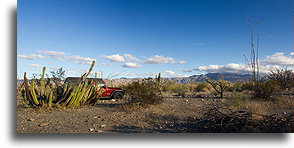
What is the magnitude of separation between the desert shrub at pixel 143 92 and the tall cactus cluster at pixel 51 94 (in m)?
1.60

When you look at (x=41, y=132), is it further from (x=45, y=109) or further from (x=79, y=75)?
(x=79, y=75)

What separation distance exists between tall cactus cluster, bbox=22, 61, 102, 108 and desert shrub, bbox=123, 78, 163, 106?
160 cm

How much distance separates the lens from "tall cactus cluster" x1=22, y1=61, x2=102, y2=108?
20.0 feet

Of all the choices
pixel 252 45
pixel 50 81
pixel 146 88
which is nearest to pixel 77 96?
pixel 50 81

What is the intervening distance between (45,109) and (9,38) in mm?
2768

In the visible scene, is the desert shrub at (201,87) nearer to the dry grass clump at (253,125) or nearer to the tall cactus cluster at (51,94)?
the tall cactus cluster at (51,94)

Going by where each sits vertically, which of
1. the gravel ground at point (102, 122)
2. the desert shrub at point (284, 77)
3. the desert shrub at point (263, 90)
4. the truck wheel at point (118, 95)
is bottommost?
the gravel ground at point (102, 122)

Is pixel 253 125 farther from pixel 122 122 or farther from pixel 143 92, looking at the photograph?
pixel 143 92

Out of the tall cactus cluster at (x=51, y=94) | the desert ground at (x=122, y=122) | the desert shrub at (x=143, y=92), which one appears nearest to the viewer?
the desert ground at (x=122, y=122)

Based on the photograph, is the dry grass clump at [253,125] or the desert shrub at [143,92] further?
the desert shrub at [143,92]

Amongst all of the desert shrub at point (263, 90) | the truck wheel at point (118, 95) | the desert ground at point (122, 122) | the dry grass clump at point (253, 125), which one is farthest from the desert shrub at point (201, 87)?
the dry grass clump at point (253, 125)

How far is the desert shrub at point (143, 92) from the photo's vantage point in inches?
263

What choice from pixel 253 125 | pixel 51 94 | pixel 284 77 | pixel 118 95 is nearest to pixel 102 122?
pixel 51 94

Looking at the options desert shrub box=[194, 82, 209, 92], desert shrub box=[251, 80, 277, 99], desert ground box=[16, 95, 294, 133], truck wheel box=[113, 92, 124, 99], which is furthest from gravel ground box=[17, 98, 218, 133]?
desert shrub box=[194, 82, 209, 92]
